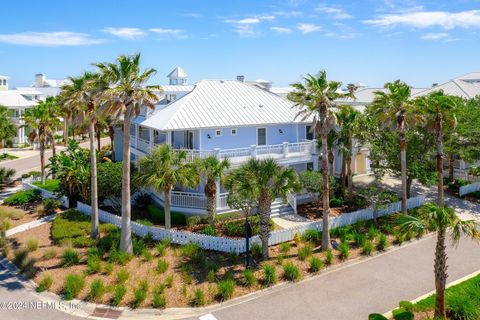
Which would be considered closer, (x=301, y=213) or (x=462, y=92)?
(x=301, y=213)

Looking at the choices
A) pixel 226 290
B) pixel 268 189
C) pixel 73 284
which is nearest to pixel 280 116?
pixel 268 189

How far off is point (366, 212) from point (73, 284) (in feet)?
58.8

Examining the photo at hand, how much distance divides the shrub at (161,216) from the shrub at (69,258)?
6528mm

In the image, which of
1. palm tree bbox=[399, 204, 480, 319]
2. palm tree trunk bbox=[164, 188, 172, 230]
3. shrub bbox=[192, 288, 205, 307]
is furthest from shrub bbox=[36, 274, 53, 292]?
palm tree bbox=[399, 204, 480, 319]

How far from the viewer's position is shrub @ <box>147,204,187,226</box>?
25422mm

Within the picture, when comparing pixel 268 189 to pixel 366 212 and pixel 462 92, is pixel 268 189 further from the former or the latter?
pixel 462 92

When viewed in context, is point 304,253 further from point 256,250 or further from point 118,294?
point 118,294

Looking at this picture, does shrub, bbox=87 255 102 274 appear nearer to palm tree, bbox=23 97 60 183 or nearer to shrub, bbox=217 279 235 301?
shrub, bbox=217 279 235 301

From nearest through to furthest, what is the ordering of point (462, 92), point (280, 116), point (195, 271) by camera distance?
point (195, 271) < point (280, 116) < point (462, 92)

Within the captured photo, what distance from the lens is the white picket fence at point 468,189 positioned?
32.3 m

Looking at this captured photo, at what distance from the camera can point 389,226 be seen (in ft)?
80.2

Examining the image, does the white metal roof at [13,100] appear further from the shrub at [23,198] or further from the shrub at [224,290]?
the shrub at [224,290]

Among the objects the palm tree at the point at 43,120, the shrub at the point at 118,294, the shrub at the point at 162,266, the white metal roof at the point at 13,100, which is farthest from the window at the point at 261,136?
the white metal roof at the point at 13,100

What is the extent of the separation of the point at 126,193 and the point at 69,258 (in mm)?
4308
